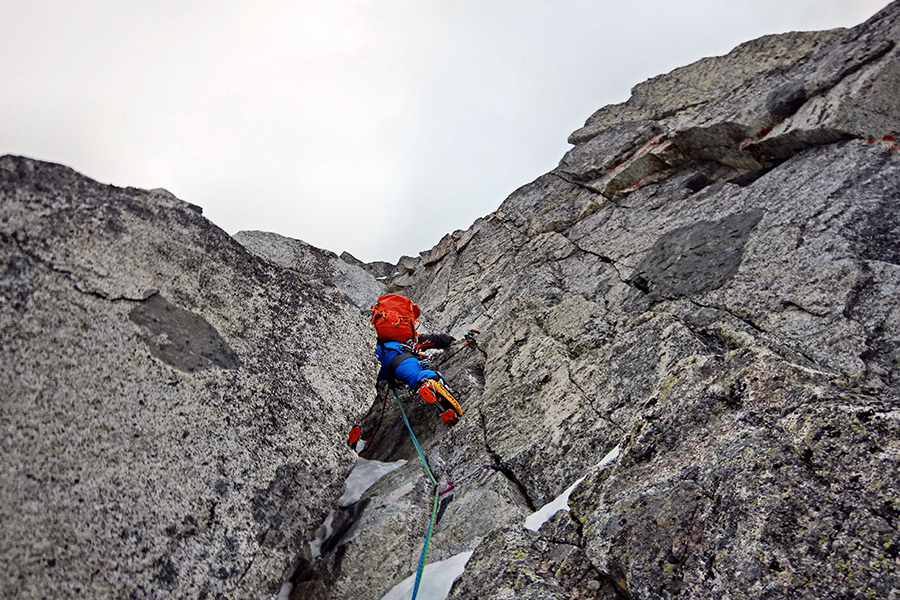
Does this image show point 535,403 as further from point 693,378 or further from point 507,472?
point 693,378

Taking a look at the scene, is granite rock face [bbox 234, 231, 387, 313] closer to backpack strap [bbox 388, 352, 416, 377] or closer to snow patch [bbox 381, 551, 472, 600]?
backpack strap [bbox 388, 352, 416, 377]

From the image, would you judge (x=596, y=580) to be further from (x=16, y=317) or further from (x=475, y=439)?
(x=16, y=317)

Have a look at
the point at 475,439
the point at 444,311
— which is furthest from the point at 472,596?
the point at 444,311

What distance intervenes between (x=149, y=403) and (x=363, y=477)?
11.2ft

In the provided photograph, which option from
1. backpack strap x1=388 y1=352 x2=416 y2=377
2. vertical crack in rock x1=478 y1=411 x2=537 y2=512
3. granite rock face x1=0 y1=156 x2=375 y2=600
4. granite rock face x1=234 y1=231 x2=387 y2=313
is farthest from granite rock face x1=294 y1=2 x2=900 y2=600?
granite rock face x1=234 y1=231 x2=387 y2=313

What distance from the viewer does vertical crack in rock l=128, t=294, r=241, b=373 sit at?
5375 millimetres

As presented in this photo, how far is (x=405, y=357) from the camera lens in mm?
8805

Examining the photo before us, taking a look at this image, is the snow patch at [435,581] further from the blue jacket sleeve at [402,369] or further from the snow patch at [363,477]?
the blue jacket sleeve at [402,369]

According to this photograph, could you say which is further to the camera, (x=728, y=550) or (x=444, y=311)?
Result: (x=444, y=311)

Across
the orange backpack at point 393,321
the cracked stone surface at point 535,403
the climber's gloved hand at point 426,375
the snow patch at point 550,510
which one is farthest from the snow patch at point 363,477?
the snow patch at point 550,510

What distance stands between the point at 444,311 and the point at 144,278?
914 centimetres

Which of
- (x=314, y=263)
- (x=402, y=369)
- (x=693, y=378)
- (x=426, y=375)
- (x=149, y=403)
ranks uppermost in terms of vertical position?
(x=314, y=263)

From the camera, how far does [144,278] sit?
5.69m

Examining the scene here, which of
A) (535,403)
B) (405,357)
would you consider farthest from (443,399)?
(535,403)
